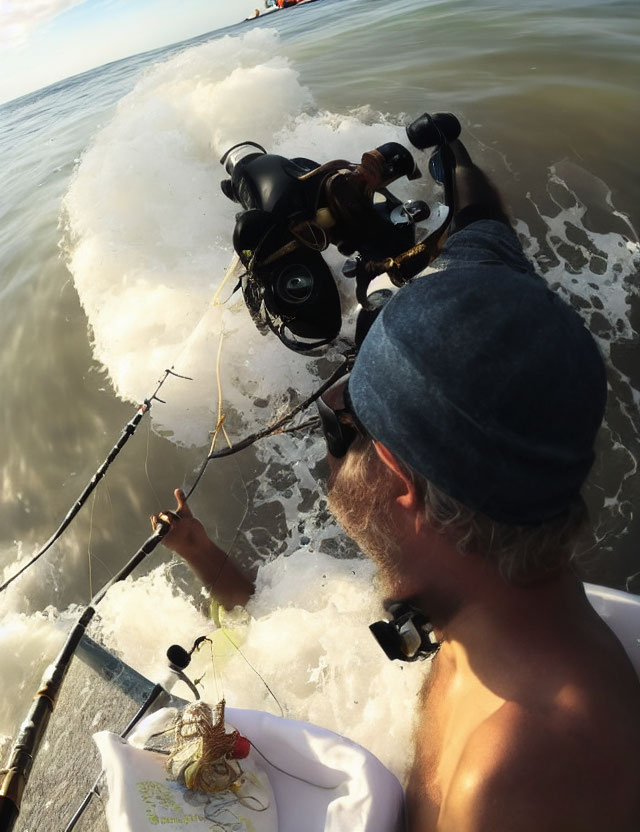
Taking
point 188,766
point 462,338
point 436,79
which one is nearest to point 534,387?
point 462,338

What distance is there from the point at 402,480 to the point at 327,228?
153 cm

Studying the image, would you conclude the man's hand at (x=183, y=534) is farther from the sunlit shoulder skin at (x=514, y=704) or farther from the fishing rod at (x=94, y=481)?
the sunlit shoulder skin at (x=514, y=704)

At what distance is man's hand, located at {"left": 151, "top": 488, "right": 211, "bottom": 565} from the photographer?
101 inches

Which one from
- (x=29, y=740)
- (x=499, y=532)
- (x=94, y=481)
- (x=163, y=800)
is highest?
(x=499, y=532)

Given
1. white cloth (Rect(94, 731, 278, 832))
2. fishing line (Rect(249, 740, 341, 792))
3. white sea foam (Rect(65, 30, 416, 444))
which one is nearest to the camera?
white cloth (Rect(94, 731, 278, 832))

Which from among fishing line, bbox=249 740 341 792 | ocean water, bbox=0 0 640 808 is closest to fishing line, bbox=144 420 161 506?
ocean water, bbox=0 0 640 808

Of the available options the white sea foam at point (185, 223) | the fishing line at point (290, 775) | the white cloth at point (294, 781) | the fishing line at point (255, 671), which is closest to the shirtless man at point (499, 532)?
the white cloth at point (294, 781)

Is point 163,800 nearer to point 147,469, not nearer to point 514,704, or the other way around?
point 514,704

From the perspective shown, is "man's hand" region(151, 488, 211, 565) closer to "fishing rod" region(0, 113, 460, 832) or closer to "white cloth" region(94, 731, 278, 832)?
"fishing rod" region(0, 113, 460, 832)

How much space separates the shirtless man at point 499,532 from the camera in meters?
0.96

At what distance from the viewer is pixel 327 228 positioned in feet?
7.73

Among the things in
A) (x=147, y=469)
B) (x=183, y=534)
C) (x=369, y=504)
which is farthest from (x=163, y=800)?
(x=147, y=469)

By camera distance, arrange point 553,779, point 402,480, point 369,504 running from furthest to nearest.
Result: point 369,504 < point 402,480 < point 553,779

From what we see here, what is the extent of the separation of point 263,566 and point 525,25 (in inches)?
369
